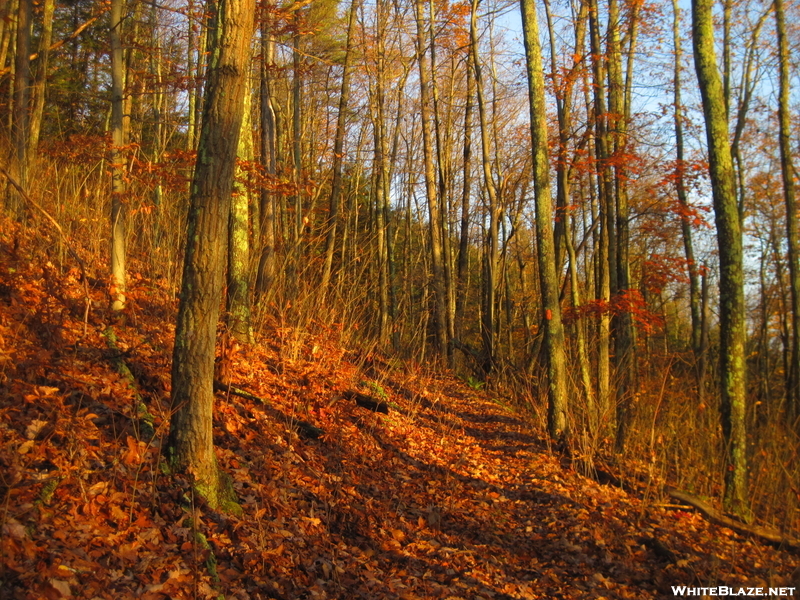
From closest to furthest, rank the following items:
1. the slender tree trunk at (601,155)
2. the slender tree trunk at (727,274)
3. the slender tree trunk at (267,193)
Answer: the slender tree trunk at (727,274), the slender tree trunk at (267,193), the slender tree trunk at (601,155)

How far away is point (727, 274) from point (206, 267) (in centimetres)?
541

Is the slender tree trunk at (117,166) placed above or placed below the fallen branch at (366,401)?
above

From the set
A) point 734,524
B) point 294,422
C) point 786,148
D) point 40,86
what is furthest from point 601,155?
point 40,86

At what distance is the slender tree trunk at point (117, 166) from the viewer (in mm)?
6551

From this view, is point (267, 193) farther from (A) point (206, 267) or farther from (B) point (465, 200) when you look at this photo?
(B) point (465, 200)

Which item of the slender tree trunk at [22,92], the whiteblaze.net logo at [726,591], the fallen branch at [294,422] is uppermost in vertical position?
the slender tree trunk at [22,92]

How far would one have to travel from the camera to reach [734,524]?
5.98 metres

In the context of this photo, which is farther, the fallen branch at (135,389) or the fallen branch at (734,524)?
the fallen branch at (734,524)

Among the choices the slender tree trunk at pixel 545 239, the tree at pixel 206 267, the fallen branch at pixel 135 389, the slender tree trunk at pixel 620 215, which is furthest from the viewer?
the slender tree trunk at pixel 620 215

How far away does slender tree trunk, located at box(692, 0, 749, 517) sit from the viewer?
6215mm

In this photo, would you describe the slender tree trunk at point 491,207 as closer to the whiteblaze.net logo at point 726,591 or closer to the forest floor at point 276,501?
the forest floor at point 276,501

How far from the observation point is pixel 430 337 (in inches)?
712

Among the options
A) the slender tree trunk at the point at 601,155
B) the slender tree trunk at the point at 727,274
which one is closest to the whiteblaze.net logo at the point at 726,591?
the slender tree trunk at the point at 727,274

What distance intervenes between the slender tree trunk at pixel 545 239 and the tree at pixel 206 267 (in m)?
5.32
